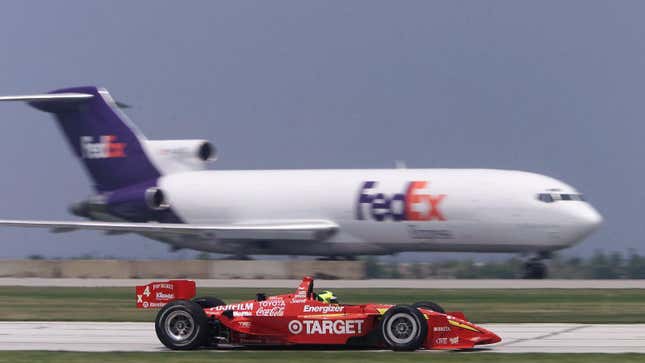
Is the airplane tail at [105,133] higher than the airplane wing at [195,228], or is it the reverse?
the airplane tail at [105,133]

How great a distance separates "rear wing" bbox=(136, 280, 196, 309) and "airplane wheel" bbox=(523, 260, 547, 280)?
2894 centimetres

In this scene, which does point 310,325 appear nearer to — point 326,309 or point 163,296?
point 326,309

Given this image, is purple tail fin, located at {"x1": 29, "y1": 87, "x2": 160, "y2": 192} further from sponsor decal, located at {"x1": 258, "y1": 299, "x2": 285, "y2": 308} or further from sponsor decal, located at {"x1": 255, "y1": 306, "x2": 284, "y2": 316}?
sponsor decal, located at {"x1": 255, "y1": 306, "x2": 284, "y2": 316}

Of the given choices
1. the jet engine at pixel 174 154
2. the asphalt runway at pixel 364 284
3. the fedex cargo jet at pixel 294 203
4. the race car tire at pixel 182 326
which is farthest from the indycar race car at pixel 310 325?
the jet engine at pixel 174 154

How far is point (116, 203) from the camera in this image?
53625mm

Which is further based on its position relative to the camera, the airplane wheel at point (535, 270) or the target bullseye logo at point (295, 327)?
the airplane wheel at point (535, 270)

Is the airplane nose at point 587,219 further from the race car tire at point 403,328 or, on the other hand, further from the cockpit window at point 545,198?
the race car tire at point 403,328

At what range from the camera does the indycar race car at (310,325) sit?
1617cm

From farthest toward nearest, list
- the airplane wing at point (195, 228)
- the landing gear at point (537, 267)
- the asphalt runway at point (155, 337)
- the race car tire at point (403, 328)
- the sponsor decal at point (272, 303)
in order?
the airplane wing at point (195, 228), the landing gear at point (537, 267), the asphalt runway at point (155, 337), the sponsor decal at point (272, 303), the race car tire at point (403, 328)

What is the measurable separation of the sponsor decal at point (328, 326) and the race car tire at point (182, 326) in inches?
50.9

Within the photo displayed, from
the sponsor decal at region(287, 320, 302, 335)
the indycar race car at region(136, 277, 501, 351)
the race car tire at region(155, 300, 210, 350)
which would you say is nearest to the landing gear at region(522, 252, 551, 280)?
the indycar race car at region(136, 277, 501, 351)

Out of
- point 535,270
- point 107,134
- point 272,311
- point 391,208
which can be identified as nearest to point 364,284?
point 391,208

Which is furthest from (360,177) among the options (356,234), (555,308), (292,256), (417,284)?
(555,308)

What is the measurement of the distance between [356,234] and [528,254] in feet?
24.1
